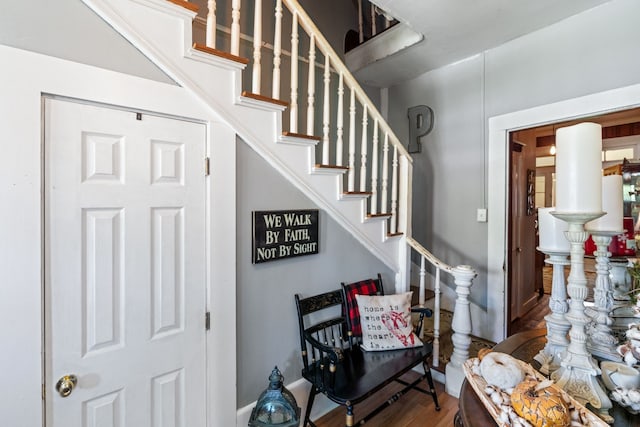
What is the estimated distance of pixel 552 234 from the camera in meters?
1.30

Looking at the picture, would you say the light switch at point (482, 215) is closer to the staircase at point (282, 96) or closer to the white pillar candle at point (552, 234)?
the staircase at point (282, 96)

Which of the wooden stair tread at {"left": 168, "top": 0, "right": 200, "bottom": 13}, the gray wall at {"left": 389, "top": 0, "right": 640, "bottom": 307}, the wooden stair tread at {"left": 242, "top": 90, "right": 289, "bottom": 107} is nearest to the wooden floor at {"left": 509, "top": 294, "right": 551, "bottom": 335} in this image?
the gray wall at {"left": 389, "top": 0, "right": 640, "bottom": 307}

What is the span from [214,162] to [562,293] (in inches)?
64.3

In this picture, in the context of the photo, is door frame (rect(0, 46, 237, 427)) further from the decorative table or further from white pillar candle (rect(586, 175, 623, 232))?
white pillar candle (rect(586, 175, 623, 232))

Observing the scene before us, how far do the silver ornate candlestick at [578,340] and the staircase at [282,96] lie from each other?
1259 mm

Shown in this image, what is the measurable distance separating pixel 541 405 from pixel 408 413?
1.62m

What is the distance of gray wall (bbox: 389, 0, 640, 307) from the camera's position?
7.38 feet

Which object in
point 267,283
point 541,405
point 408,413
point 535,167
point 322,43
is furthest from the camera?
point 535,167

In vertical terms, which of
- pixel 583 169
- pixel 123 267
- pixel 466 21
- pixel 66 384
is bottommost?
pixel 66 384

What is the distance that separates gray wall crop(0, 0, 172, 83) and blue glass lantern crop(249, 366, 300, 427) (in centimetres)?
159

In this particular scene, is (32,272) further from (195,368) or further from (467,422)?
(467,422)

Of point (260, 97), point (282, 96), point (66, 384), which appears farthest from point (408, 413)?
point (282, 96)

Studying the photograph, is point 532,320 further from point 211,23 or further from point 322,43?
point 211,23

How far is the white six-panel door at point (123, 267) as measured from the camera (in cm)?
119
